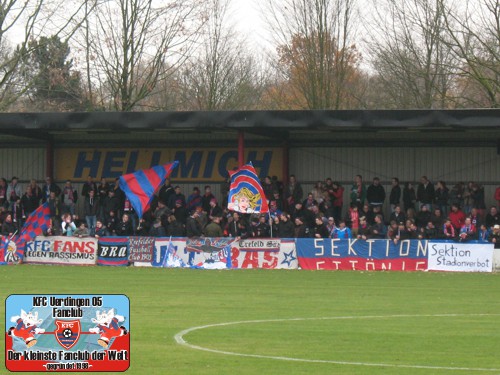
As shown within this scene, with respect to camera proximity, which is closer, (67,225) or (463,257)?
(463,257)

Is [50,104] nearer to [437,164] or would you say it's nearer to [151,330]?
[437,164]

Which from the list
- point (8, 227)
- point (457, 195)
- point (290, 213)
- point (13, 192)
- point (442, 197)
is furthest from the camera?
point (13, 192)

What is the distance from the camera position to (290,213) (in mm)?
37094

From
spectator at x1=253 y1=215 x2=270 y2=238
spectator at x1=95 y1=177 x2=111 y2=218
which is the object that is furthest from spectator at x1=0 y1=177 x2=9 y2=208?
spectator at x1=253 y1=215 x2=270 y2=238

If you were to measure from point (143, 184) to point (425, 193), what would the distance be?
9718mm

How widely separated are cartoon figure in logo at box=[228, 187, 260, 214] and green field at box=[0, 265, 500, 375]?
369 centimetres

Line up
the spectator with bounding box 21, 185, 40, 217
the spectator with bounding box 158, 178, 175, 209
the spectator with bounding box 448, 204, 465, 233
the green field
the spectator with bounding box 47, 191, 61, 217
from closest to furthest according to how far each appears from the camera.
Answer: the green field
the spectator with bounding box 448, 204, 465, 233
the spectator with bounding box 158, 178, 175, 209
the spectator with bounding box 47, 191, 61, 217
the spectator with bounding box 21, 185, 40, 217

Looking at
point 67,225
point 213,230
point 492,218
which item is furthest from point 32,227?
point 492,218

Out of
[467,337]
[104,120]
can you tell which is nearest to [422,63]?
[104,120]

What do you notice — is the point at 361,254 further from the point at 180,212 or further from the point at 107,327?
the point at 107,327

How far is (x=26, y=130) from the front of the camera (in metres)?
41.2

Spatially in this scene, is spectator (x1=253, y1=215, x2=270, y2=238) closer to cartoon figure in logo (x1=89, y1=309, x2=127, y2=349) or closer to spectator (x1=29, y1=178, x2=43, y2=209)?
spectator (x1=29, y1=178, x2=43, y2=209)

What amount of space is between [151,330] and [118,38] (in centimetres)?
3883

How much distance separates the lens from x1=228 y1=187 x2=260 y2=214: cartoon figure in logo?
35000 millimetres
